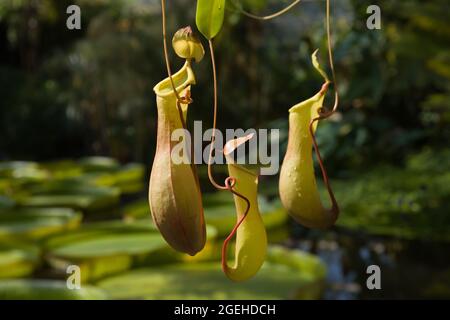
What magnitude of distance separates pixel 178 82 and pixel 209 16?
48mm

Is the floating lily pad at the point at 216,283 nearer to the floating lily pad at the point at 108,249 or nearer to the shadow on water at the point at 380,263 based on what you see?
the floating lily pad at the point at 108,249

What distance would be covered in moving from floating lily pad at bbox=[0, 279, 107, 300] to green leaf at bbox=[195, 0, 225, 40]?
1445 mm

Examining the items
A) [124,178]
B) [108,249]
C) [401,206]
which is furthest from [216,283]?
[124,178]

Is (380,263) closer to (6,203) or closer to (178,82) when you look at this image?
(6,203)

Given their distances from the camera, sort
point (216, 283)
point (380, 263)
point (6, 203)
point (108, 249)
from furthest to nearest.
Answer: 1. point (6, 203)
2. point (380, 263)
3. point (108, 249)
4. point (216, 283)

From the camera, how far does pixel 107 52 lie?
547 cm

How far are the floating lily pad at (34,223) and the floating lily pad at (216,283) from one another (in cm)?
61

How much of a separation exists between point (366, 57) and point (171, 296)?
3.16ft

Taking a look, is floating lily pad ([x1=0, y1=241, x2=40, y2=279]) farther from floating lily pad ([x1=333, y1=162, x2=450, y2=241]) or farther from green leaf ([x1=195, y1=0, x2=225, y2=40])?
green leaf ([x1=195, y1=0, x2=225, y2=40])

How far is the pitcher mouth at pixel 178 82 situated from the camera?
0.34 m

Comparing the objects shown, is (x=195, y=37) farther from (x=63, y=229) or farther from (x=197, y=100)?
(x=197, y=100)

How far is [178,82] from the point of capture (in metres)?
0.36

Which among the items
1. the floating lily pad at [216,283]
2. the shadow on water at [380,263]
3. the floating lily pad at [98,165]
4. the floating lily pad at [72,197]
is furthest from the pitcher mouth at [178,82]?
the floating lily pad at [98,165]

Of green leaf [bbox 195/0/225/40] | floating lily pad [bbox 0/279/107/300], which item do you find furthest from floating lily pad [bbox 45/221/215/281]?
green leaf [bbox 195/0/225/40]
